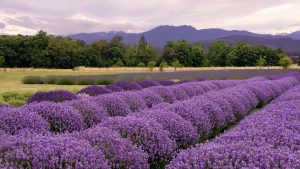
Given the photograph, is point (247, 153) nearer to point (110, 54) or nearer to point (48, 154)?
point (48, 154)

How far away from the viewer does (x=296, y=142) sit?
4809mm

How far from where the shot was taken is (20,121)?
249 inches

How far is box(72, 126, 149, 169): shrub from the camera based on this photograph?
4.84 metres

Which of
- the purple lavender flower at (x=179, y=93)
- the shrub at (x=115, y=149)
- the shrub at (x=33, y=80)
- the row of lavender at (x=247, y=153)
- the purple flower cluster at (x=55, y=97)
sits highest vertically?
the row of lavender at (x=247, y=153)

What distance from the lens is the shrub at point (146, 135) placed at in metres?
5.79

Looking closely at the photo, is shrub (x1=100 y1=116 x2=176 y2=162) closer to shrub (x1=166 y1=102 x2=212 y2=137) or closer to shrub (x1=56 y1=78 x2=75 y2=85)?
shrub (x1=166 y1=102 x2=212 y2=137)

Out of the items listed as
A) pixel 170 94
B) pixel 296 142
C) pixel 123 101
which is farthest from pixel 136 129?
pixel 170 94

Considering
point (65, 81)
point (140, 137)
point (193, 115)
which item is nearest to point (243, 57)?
point (65, 81)

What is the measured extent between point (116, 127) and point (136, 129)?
300mm

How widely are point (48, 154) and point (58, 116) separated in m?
3.19

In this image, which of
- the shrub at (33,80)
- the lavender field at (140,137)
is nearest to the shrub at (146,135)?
the lavender field at (140,137)

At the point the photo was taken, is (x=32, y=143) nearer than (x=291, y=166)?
No

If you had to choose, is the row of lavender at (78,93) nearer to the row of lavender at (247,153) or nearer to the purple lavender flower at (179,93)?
the purple lavender flower at (179,93)

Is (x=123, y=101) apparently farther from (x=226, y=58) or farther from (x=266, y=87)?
(x=226, y=58)
